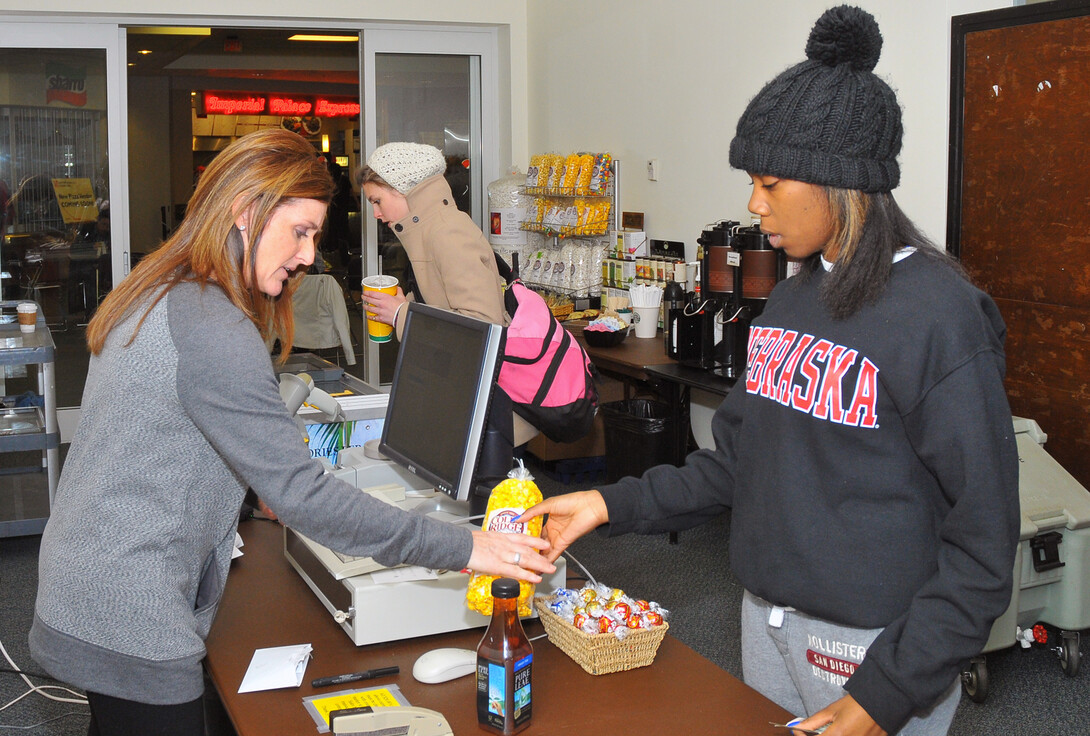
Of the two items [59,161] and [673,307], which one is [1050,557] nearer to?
[673,307]

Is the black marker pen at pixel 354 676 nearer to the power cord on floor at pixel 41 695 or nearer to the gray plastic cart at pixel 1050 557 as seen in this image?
the power cord on floor at pixel 41 695

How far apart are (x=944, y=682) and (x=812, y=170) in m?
0.66

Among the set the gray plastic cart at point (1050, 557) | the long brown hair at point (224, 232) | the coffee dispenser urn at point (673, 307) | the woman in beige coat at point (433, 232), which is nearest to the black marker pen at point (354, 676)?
the long brown hair at point (224, 232)

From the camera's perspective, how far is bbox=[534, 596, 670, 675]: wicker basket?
1.57m

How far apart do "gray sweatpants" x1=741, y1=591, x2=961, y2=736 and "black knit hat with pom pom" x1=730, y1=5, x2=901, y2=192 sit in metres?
0.61

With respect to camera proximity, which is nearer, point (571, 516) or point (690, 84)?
point (571, 516)

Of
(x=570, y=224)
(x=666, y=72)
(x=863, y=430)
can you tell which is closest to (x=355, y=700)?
(x=863, y=430)

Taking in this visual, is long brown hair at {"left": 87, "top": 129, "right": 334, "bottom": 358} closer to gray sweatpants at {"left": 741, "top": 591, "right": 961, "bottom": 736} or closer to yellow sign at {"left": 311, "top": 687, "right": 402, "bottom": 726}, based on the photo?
yellow sign at {"left": 311, "top": 687, "right": 402, "bottom": 726}

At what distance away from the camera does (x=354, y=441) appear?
2.66 metres

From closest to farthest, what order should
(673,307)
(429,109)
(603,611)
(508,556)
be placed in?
(508,556) → (603,611) → (673,307) → (429,109)

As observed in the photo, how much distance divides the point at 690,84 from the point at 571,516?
12.4 ft

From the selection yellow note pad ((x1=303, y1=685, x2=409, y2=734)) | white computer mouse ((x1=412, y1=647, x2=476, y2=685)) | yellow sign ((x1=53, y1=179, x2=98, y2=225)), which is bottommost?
yellow note pad ((x1=303, y1=685, x2=409, y2=734))

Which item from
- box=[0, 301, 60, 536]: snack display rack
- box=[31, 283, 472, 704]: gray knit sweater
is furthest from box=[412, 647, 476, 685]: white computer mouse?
box=[0, 301, 60, 536]: snack display rack

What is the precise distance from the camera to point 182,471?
1347mm
